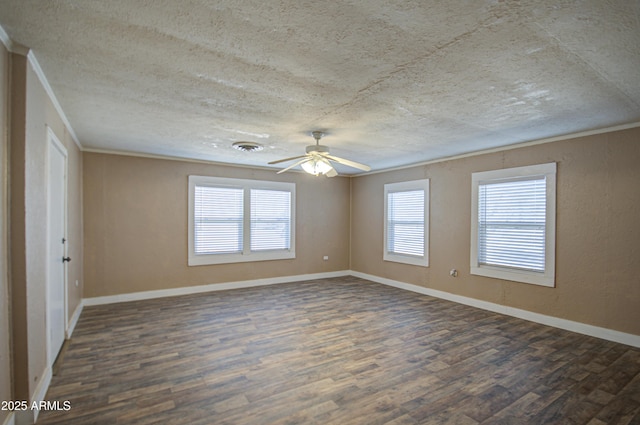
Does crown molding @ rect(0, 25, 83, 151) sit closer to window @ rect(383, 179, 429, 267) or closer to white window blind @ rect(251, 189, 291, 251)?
white window blind @ rect(251, 189, 291, 251)

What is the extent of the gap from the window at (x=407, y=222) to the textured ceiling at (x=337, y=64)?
2.32 meters

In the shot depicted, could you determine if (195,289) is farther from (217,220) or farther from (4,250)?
(4,250)

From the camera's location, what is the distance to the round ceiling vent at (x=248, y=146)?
14.5 ft

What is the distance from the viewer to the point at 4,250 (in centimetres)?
190

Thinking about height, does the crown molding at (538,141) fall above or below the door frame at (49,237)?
above

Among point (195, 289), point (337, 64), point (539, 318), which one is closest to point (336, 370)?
point (337, 64)

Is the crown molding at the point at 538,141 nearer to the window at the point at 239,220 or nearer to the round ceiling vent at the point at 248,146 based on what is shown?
the window at the point at 239,220

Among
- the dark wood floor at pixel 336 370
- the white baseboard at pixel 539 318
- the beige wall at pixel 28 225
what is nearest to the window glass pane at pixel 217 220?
the dark wood floor at pixel 336 370

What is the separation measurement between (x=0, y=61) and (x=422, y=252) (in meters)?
5.81

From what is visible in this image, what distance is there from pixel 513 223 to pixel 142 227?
5.90 m

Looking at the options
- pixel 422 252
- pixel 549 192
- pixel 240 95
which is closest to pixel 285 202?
pixel 422 252

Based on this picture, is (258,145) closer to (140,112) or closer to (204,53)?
(140,112)

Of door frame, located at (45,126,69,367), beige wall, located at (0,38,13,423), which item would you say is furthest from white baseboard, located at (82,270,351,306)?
beige wall, located at (0,38,13,423)

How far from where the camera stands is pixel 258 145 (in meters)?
4.52
